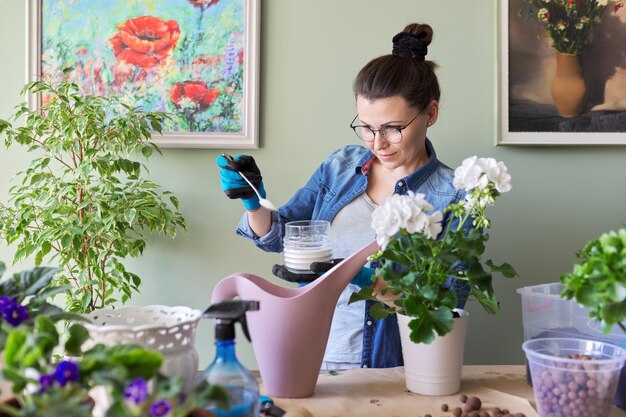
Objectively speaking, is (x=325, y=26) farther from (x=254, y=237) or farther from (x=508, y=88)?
(x=254, y=237)

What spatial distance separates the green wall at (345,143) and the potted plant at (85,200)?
189mm

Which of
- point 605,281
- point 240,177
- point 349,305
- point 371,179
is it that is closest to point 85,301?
point 240,177

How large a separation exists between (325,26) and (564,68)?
79cm

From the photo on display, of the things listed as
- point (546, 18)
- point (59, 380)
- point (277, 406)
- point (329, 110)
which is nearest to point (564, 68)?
point (546, 18)

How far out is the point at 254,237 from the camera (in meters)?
1.65

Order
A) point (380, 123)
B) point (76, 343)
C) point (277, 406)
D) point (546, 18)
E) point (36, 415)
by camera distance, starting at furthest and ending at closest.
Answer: point (546, 18) → point (380, 123) → point (277, 406) → point (76, 343) → point (36, 415)

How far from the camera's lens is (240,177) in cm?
152

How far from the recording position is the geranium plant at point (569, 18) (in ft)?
6.44

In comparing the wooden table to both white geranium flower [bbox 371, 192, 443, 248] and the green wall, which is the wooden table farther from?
the green wall

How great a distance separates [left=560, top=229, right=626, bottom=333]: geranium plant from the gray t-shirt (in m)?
0.77

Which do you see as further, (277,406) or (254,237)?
(254,237)

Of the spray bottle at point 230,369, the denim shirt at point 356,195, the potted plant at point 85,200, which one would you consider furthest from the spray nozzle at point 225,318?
the potted plant at point 85,200

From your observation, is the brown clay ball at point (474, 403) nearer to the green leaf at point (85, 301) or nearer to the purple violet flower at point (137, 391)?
the purple violet flower at point (137, 391)

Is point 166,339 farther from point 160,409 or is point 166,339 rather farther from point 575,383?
point 575,383
